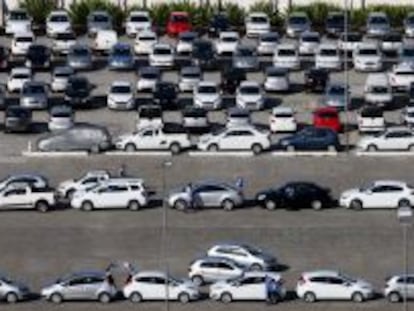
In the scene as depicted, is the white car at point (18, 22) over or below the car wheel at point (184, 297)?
over

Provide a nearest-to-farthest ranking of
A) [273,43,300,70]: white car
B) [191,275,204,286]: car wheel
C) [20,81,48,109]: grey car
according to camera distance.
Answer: [191,275,204,286]: car wheel → [20,81,48,109]: grey car → [273,43,300,70]: white car

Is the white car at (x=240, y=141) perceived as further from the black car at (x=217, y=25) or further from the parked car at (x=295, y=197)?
the black car at (x=217, y=25)

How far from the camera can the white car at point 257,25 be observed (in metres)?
119

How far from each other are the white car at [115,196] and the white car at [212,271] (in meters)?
8.65

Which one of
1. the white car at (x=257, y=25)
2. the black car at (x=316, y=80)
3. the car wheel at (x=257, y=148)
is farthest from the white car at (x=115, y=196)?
the white car at (x=257, y=25)

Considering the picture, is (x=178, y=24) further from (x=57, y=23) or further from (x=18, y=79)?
(x=18, y=79)

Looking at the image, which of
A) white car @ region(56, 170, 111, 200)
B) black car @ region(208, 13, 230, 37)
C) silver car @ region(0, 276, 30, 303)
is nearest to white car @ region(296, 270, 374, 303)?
silver car @ region(0, 276, 30, 303)

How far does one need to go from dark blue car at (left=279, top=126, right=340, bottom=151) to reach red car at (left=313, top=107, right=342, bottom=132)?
289 cm

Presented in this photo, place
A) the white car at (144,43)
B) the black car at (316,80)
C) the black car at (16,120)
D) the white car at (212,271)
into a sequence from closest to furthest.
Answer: the white car at (212,271), the black car at (16,120), the black car at (316,80), the white car at (144,43)

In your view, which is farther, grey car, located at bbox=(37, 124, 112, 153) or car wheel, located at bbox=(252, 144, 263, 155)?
grey car, located at bbox=(37, 124, 112, 153)

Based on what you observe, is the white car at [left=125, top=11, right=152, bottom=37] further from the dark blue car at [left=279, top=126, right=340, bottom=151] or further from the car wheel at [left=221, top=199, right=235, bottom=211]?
the car wheel at [left=221, top=199, right=235, bottom=211]

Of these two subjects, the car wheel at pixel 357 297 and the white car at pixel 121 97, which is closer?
the car wheel at pixel 357 297

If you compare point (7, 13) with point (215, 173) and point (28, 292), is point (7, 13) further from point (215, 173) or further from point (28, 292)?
point (28, 292)

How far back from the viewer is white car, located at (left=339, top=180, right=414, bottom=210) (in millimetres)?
92625
